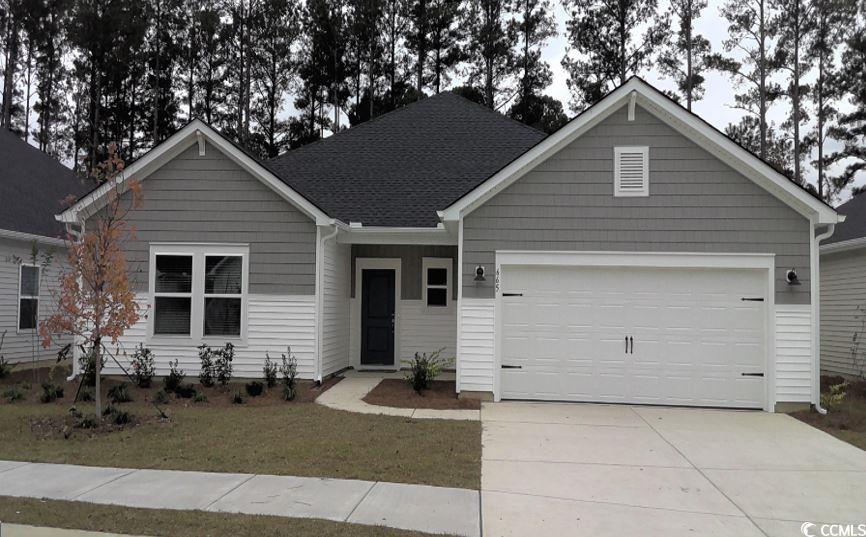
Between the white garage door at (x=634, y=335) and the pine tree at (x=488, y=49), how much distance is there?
20.6m

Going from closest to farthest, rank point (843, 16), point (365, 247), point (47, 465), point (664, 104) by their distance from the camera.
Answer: point (47, 465) → point (664, 104) → point (365, 247) → point (843, 16)

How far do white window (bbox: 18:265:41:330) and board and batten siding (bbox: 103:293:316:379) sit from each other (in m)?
3.90

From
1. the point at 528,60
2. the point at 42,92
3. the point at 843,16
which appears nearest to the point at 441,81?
the point at 528,60

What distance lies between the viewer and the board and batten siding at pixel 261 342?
11.3m

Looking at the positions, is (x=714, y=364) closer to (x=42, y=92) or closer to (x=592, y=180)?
(x=592, y=180)

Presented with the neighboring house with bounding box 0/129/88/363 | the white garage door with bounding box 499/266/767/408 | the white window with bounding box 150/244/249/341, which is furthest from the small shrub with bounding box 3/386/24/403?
the white garage door with bounding box 499/266/767/408

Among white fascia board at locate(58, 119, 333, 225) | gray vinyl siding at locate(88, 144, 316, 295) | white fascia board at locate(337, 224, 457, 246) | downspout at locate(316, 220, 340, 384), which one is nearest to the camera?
white fascia board at locate(58, 119, 333, 225)

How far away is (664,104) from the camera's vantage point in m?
10.2

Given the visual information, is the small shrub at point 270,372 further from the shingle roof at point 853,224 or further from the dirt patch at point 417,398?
the shingle roof at point 853,224

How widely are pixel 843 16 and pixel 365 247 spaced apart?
80.4 ft

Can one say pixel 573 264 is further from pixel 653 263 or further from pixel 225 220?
pixel 225 220

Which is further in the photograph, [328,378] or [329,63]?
[329,63]

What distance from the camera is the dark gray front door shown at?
44.9ft

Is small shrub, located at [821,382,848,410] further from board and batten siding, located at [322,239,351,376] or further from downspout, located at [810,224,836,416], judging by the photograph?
board and batten siding, located at [322,239,351,376]
